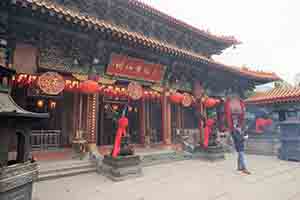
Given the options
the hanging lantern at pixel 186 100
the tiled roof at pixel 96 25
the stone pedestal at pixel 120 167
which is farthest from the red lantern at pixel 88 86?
the hanging lantern at pixel 186 100

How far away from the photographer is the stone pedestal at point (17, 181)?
2.19 metres

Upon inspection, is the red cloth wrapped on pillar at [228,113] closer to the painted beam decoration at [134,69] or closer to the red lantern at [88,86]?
the painted beam decoration at [134,69]

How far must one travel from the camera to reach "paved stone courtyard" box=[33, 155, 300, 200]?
3631mm

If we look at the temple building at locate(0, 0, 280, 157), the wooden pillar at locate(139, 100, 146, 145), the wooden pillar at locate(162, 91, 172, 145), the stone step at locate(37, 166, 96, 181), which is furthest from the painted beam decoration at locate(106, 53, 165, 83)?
the stone step at locate(37, 166, 96, 181)

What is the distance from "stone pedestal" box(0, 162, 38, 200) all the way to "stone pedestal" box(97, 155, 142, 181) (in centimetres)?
227

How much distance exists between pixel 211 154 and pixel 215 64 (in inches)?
138

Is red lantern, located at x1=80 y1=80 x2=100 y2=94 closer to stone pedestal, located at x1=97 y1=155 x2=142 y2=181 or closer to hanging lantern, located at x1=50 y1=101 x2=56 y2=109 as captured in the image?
stone pedestal, located at x1=97 y1=155 x2=142 y2=181

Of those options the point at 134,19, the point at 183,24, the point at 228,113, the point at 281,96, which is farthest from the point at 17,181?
A: the point at 281,96

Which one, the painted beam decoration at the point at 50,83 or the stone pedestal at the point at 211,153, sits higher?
the painted beam decoration at the point at 50,83

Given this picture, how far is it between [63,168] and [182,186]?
312 centimetres

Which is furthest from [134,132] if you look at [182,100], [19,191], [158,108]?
[19,191]

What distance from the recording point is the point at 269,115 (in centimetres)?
995

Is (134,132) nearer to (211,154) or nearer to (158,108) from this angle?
(158,108)

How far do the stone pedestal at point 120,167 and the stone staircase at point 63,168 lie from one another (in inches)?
16.6
